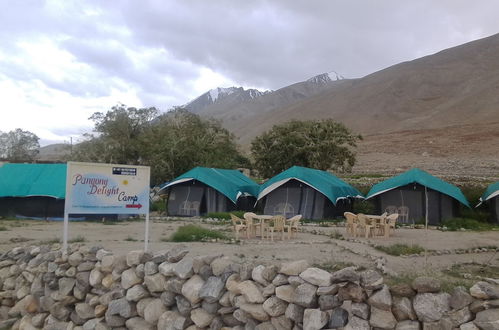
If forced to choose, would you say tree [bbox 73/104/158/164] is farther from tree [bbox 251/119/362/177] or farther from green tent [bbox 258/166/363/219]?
green tent [bbox 258/166/363/219]

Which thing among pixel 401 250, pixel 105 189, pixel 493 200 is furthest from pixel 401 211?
pixel 105 189

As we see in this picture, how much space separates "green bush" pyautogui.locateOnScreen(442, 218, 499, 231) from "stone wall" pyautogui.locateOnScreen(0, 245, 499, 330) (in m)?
15.0

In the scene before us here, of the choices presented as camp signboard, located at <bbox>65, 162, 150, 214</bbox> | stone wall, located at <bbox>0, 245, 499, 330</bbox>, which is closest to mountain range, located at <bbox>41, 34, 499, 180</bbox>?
camp signboard, located at <bbox>65, 162, 150, 214</bbox>

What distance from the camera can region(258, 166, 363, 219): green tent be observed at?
20.8 m

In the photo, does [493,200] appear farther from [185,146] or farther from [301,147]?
[185,146]

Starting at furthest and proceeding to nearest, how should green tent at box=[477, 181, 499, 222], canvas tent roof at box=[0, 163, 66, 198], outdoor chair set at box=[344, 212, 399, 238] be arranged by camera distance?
canvas tent roof at box=[0, 163, 66, 198] < green tent at box=[477, 181, 499, 222] < outdoor chair set at box=[344, 212, 399, 238]

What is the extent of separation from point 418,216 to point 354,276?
1762 centimetres

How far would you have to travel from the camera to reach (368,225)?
1421 cm

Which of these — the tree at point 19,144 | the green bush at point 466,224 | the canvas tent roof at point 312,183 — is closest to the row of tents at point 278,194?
the canvas tent roof at point 312,183

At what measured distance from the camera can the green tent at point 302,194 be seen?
Answer: 68.2ft

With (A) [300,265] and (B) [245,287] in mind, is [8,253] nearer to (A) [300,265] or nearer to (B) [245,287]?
(B) [245,287]

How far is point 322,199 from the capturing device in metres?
21.0

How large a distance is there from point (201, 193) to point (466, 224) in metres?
11.3

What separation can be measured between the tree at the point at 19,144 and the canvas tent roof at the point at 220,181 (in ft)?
119
